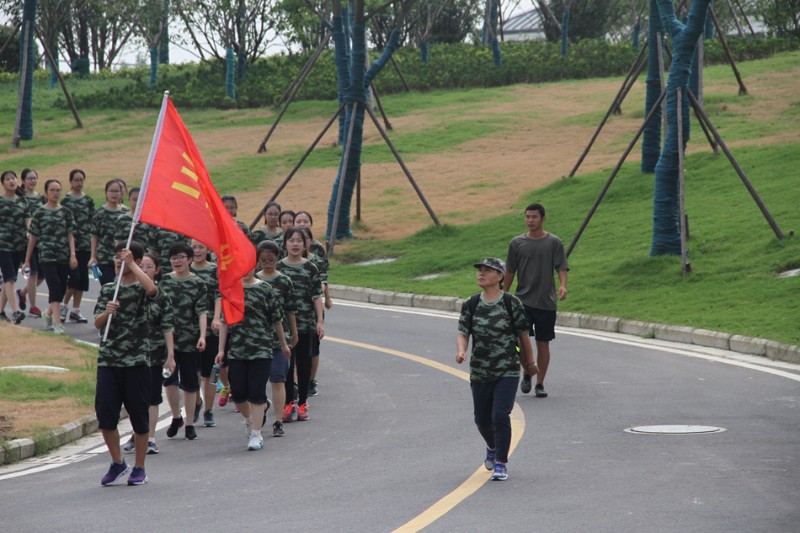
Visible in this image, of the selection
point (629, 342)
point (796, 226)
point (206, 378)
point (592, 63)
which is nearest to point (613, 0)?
point (592, 63)

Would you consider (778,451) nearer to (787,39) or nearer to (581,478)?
(581,478)

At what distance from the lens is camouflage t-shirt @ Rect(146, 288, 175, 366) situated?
988cm

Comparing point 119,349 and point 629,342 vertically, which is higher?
point 119,349

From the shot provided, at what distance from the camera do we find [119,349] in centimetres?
948

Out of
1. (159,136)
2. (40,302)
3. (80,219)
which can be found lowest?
(40,302)

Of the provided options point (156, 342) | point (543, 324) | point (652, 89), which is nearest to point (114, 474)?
point (156, 342)

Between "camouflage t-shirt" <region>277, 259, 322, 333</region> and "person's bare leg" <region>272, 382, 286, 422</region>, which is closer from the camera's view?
"person's bare leg" <region>272, 382, 286, 422</region>

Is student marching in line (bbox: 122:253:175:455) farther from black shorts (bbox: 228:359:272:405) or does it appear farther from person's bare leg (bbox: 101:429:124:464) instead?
black shorts (bbox: 228:359:272:405)

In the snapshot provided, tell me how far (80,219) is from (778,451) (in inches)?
435

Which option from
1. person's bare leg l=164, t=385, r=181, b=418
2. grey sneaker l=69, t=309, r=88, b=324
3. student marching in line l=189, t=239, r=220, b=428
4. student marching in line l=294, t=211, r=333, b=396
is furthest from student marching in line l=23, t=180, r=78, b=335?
person's bare leg l=164, t=385, r=181, b=418

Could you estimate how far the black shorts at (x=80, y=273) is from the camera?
1825 cm

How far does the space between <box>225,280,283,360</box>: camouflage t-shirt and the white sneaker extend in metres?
0.66

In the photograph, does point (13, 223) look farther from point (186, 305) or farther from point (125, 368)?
point (125, 368)

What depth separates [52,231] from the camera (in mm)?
17266
